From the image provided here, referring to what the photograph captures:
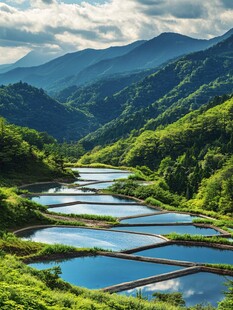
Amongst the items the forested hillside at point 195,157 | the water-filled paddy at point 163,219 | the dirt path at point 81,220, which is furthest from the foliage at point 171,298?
the forested hillside at point 195,157

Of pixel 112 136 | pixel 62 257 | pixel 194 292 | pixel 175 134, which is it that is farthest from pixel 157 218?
pixel 112 136

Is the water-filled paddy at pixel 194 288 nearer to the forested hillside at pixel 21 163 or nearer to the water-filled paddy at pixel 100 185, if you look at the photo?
the water-filled paddy at pixel 100 185

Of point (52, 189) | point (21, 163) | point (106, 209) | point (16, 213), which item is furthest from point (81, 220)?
point (21, 163)

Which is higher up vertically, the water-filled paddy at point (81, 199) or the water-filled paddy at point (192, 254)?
the water-filled paddy at point (81, 199)

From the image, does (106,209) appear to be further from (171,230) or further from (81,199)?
(171,230)

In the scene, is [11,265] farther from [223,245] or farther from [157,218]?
[157,218]

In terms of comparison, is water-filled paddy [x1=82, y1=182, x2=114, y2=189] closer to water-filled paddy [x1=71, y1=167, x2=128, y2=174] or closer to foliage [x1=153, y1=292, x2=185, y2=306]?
water-filled paddy [x1=71, y1=167, x2=128, y2=174]
